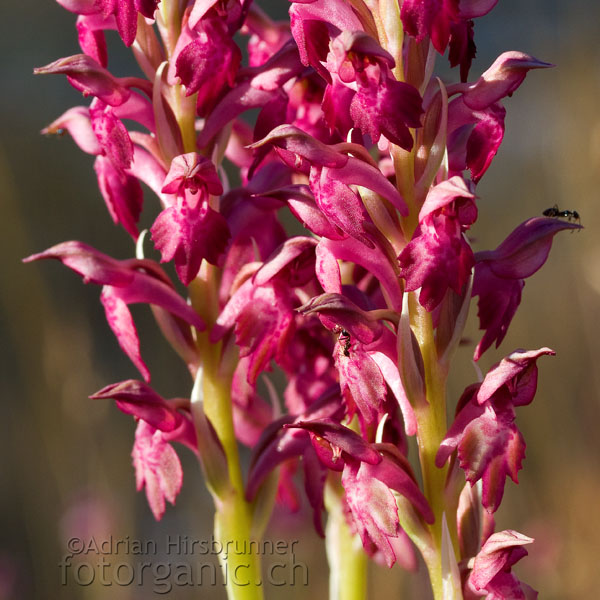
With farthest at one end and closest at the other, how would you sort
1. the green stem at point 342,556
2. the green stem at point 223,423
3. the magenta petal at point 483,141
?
the green stem at point 342,556 → the green stem at point 223,423 → the magenta petal at point 483,141

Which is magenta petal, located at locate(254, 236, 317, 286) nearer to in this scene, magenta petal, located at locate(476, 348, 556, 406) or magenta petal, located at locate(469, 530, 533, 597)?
magenta petal, located at locate(476, 348, 556, 406)

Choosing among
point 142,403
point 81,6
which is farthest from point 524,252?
point 81,6

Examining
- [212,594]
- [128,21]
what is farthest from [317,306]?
[212,594]

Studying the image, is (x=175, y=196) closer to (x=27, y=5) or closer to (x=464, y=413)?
(x=464, y=413)

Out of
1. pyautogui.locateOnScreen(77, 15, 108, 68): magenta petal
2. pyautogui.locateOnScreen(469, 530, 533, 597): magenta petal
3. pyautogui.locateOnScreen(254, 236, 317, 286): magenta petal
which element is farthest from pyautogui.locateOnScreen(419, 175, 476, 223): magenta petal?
pyautogui.locateOnScreen(77, 15, 108, 68): magenta petal

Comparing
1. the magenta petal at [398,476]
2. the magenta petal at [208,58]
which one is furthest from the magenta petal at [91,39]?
the magenta petal at [398,476]

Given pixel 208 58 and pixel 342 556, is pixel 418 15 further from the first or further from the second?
pixel 342 556

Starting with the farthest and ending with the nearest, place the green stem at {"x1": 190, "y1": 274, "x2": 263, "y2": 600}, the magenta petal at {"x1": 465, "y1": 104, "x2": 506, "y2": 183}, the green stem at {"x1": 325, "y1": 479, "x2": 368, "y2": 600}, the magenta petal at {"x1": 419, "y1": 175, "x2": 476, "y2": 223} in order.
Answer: the green stem at {"x1": 325, "y1": 479, "x2": 368, "y2": 600} → the green stem at {"x1": 190, "y1": 274, "x2": 263, "y2": 600} → the magenta petal at {"x1": 465, "y1": 104, "x2": 506, "y2": 183} → the magenta petal at {"x1": 419, "y1": 175, "x2": 476, "y2": 223}

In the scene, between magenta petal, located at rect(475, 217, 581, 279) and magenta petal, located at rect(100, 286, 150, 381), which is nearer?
magenta petal, located at rect(475, 217, 581, 279)

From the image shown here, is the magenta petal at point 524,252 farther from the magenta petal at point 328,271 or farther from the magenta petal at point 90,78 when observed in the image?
the magenta petal at point 90,78
